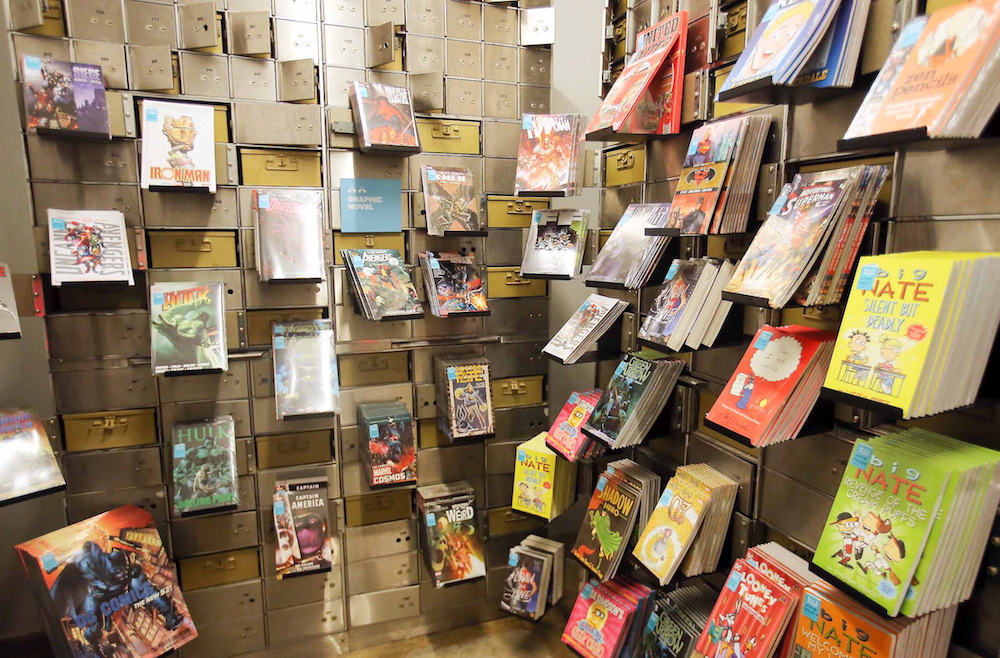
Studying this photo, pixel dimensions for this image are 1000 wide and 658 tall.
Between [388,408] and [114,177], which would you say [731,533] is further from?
[114,177]

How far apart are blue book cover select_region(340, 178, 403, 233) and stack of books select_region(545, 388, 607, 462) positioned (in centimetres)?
115

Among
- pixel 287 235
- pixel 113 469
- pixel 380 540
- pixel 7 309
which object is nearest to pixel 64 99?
pixel 7 309

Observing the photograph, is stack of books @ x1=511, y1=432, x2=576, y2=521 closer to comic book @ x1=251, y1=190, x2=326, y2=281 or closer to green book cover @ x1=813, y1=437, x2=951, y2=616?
comic book @ x1=251, y1=190, x2=326, y2=281

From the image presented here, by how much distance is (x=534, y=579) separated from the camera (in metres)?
2.93

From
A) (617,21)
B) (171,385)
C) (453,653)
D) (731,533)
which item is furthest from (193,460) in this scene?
(617,21)

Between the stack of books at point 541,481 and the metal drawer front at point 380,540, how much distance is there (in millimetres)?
576

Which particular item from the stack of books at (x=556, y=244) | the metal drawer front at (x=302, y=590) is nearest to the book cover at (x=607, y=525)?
the stack of books at (x=556, y=244)

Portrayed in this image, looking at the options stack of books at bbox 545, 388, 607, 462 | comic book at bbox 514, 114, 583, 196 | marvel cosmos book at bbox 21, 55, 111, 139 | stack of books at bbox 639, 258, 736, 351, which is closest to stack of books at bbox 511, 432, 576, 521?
stack of books at bbox 545, 388, 607, 462

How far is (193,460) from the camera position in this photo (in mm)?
2570

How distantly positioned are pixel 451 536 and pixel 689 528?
134 cm

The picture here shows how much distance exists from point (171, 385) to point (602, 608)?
2024 mm

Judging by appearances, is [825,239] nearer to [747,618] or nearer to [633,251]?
[633,251]

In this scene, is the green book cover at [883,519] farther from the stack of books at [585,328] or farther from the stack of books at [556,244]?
the stack of books at [556,244]

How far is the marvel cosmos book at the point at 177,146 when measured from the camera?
95.3 inches
